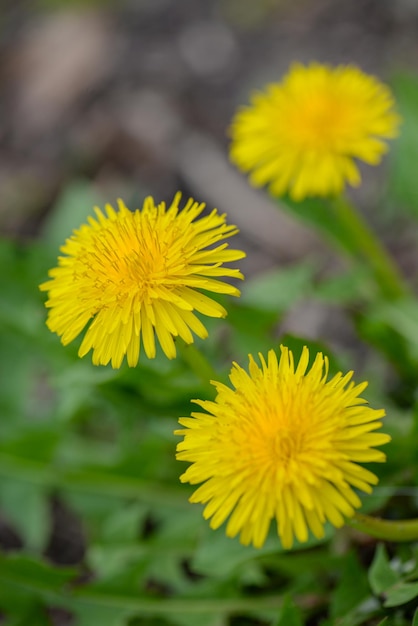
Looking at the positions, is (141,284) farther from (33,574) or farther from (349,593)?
(33,574)

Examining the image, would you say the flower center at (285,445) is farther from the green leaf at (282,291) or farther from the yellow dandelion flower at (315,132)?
the green leaf at (282,291)

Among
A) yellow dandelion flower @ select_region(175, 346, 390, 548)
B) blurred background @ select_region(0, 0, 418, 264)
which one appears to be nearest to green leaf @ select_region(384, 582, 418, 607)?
yellow dandelion flower @ select_region(175, 346, 390, 548)

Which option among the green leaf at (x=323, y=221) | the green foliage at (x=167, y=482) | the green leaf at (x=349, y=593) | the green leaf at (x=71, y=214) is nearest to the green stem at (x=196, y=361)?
the green foliage at (x=167, y=482)

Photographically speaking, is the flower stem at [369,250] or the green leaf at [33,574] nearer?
the green leaf at [33,574]

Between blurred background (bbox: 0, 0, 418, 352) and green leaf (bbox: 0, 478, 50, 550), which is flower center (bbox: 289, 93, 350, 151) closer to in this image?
blurred background (bbox: 0, 0, 418, 352)

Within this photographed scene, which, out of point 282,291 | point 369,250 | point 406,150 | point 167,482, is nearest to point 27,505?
point 167,482

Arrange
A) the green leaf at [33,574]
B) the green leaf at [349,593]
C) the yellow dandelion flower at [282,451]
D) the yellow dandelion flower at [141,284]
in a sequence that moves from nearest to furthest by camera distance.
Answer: the yellow dandelion flower at [282,451], the yellow dandelion flower at [141,284], the green leaf at [349,593], the green leaf at [33,574]
